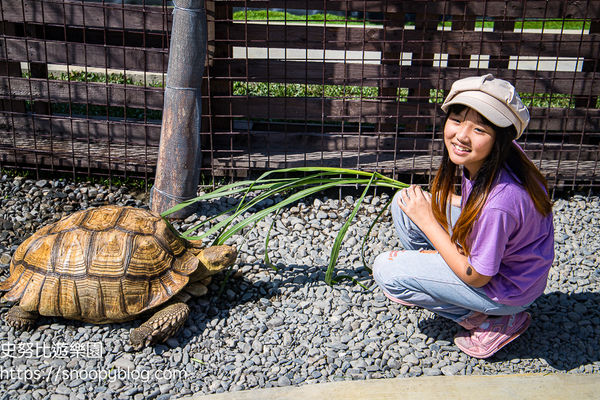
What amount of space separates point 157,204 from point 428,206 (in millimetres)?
2439

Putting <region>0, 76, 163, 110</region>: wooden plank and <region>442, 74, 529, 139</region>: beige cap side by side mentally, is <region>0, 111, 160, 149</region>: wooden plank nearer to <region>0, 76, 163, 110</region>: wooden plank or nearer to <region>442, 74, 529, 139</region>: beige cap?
<region>0, 76, 163, 110</region>: wooden plank

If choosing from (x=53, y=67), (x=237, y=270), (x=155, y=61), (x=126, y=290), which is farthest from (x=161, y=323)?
(x=53, y=67)

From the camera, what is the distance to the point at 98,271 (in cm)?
333

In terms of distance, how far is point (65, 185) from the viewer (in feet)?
17.1

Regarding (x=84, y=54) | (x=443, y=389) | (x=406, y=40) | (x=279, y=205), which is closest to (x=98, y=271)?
(x=279, y=205)

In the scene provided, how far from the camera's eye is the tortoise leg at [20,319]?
339 cm

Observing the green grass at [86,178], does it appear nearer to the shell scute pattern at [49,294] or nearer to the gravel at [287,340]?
the gravel at [287,340]

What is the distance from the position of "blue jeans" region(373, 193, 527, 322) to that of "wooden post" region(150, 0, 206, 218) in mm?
1873

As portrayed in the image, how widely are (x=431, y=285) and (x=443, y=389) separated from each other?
21.5 inches

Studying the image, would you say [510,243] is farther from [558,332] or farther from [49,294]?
[49,294]

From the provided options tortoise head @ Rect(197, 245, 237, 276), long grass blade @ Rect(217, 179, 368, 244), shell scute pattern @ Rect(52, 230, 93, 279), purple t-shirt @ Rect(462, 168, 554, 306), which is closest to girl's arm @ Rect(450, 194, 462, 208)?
purple t-shirt @ Rect(462, 168, 554, 306)

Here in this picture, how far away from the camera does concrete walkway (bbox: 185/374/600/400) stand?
281 centimetres

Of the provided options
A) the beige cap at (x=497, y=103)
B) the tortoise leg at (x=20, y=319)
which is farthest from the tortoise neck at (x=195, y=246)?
the beige cap at (x=497, y=103)

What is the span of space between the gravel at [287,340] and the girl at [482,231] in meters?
0.26
